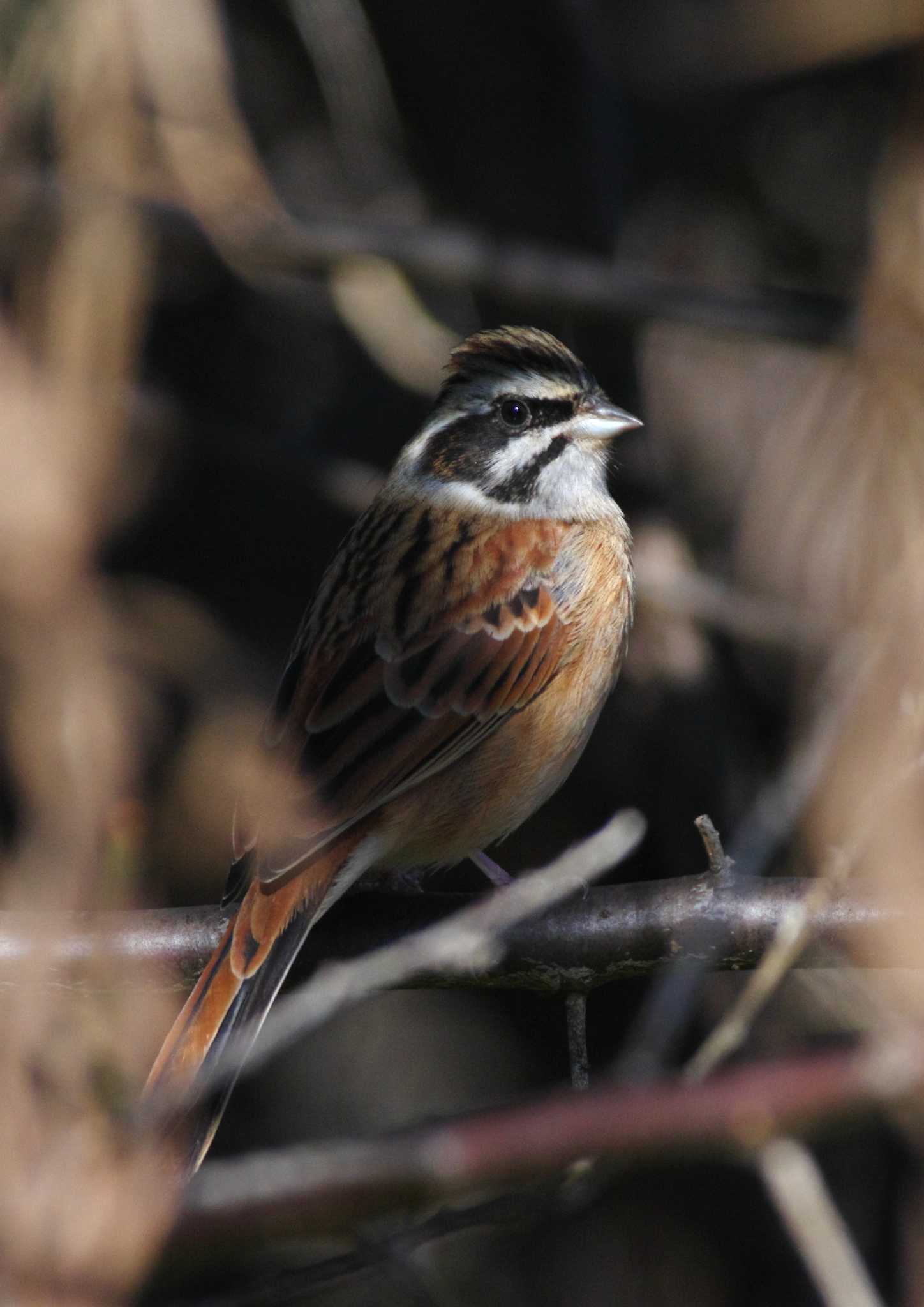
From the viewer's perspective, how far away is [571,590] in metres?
4.14

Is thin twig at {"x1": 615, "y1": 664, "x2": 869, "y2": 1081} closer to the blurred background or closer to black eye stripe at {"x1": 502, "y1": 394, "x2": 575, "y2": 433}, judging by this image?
the blurred background

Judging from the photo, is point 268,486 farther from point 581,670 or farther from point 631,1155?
point 631,1155

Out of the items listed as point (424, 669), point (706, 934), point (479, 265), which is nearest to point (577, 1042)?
point (706, 934)

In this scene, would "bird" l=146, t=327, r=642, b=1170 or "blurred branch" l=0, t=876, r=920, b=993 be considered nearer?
"blurred branch" l=0, t=876, r=920, b=993

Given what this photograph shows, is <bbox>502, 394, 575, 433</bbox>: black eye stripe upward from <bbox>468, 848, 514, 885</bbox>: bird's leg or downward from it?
upward

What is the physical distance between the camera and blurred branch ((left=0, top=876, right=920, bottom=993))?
3232 millimetres

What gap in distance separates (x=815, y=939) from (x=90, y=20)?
3273mm

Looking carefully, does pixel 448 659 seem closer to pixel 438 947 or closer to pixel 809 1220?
pixel 438 947

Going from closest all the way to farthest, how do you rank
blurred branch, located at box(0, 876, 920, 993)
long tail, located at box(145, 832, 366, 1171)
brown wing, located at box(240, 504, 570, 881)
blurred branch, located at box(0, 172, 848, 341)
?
long tail, located at box(145, 832, 366, 1171), blurred branch, located at box(0, 876, 920, 993), brown wing, located at box(240, 504, 570, 881), blurred branch, located at box(0, 172, 848, 341)

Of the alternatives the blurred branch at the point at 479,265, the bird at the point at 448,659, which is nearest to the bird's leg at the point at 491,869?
the bird at the point at 448,659

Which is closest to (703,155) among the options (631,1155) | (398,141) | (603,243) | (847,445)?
(603,243)

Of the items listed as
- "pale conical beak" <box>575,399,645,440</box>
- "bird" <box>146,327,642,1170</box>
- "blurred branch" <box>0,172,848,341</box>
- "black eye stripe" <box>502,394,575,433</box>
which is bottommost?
"bird" <box>146,327,642,1170</box>

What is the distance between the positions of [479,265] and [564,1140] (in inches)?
158

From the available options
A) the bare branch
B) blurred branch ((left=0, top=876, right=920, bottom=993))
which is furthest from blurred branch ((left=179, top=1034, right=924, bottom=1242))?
blurred branch ((left=0, top=876, right=920, bottom=993))
